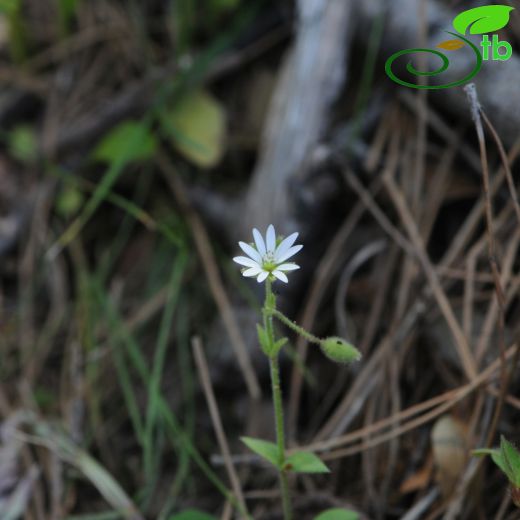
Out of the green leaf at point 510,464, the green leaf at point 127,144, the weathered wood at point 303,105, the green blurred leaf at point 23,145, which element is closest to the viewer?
the green leaf at point 510,464

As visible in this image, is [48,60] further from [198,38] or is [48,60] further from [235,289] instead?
[235,289]

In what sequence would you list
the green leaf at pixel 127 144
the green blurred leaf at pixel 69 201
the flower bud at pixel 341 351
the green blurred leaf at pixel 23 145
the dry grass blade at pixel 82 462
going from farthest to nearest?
the green blurred leaf at pixel 23 145 < the green blurred leaf at pixel 69 201 < the green leaf at pixel 127 144 < the dry grass blade at pixel 82 462 < the flower bud at pixel 341 351

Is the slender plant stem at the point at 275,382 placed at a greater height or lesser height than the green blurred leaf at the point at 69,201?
lesser

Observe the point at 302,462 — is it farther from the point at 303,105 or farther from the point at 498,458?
the point at 303,105

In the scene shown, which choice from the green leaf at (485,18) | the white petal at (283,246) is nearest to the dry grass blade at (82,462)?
the white petal at (283,246)

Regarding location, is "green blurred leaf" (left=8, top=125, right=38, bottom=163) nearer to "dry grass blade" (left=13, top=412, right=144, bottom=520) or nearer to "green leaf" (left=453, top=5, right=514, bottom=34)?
"dry grass blade" (left=13, top=412, right=144, bottom=520)
